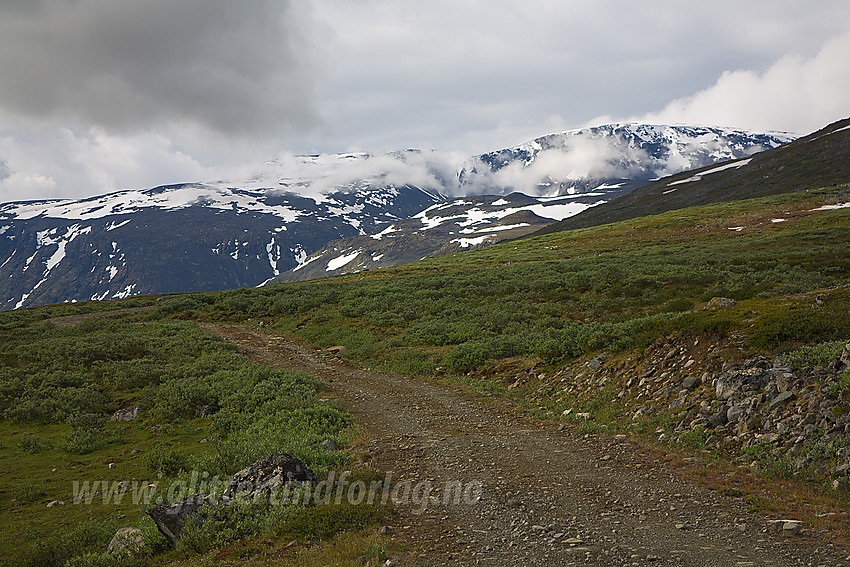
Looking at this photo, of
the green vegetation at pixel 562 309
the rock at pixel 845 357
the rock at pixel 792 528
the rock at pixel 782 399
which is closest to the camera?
the rock at pixel 792 528

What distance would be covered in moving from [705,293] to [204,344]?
3078 cm

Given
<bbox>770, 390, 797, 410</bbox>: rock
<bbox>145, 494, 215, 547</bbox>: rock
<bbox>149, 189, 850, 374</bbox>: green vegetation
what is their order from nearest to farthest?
<bbox>145, 494, 215, 547</bbox>: rock, <bbox>770, 390, 797, 410</bbox>: rock, <bbox>149, 189, 850, 374</bbox>: green vegetation

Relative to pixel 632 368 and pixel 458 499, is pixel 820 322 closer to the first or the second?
pixel 632 368

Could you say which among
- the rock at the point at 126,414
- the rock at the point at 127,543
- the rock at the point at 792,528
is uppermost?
the rock at the point at 126,414

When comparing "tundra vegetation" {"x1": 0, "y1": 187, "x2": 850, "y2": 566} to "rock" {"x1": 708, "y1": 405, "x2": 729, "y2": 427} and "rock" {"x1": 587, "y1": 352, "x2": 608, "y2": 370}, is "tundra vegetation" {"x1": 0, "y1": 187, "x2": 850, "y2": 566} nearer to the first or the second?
"rock" {"x1": 587, "y1": 352, "x2": 608, "y2": 370}

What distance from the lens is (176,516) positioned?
29.6 ft

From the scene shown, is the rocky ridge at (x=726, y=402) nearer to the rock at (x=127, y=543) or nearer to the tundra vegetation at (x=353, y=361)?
the tundra vegetation at (x=353, y=361)

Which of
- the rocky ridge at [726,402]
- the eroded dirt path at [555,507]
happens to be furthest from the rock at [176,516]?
the rocky ridge at [726,402]

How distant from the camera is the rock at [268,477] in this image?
32.6ft

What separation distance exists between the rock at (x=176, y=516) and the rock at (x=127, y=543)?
42cm

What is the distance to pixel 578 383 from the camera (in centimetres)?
1684

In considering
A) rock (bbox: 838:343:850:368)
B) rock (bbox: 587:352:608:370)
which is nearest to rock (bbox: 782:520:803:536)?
rock (bbox: 838:343:850:368)

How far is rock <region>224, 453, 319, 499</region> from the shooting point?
9.94 meters

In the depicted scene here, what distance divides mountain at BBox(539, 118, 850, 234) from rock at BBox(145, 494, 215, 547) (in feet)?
438
